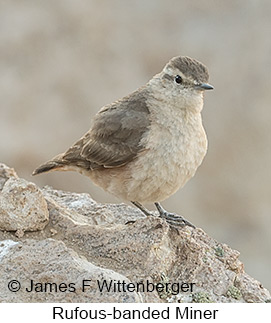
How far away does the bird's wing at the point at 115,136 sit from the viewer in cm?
520

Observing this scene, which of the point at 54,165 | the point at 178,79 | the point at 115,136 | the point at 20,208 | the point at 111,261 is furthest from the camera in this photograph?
the point at 54,165

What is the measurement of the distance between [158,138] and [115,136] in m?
0.44

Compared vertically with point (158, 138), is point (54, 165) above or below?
above

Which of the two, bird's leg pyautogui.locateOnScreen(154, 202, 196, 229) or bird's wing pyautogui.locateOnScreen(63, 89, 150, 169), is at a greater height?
bird's wing pyautogui.locateOnScreen(63, 89, 150, 169)

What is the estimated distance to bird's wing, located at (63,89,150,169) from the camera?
5.20m

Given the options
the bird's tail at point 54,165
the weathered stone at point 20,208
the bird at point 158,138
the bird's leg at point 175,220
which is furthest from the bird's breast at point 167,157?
the bird's tail at point 54,165

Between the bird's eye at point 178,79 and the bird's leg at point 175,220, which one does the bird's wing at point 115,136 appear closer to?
the bird's eye at point 178,79

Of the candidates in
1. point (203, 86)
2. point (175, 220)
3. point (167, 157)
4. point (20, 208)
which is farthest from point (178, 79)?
point (20, 208)

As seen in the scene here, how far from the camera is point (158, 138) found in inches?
200

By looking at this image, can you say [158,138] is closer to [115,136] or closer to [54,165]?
[115,136]

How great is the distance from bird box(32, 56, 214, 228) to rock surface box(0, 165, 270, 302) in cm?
34

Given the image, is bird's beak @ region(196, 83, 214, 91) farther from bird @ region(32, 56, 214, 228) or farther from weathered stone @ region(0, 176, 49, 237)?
weathered stone @ region(0, 176, 49, 237)

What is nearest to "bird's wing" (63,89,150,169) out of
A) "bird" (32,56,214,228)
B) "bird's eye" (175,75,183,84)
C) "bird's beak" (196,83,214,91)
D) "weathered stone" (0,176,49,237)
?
"bird" (32,56,214,228)

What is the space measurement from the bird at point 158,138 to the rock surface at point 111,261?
1.13 ft
